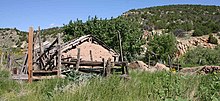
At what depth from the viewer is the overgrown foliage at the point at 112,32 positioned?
37438mm

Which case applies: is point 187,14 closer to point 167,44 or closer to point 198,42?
point 198,42

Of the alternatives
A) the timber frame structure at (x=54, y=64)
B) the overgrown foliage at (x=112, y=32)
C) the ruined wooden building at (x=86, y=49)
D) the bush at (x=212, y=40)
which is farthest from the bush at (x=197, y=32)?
the timber frame structure at (x=54, y=64)

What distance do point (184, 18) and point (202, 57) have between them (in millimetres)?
25220

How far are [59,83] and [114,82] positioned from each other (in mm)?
1940

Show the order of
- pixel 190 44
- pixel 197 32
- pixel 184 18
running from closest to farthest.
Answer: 1. pixel 190 44
2. pixel 197 32
3. pixel 184 18

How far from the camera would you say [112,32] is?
38.5 m

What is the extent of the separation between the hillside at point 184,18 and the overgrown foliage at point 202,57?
34.8ft

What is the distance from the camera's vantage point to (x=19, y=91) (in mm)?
8906

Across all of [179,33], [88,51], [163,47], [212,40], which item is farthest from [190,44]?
[88,51]

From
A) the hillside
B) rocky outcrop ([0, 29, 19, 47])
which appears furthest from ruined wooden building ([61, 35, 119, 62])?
rocky outcrop ([0, 29, 19, 47])

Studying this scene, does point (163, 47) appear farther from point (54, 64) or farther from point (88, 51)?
point (54, 64)

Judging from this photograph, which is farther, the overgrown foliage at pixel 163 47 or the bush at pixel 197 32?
the bush at pixel 197 32

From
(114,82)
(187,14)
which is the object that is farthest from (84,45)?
(187,14)

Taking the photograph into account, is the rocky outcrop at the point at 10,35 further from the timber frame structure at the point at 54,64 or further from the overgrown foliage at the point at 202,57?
the timber frame structure at the point at 54,64
